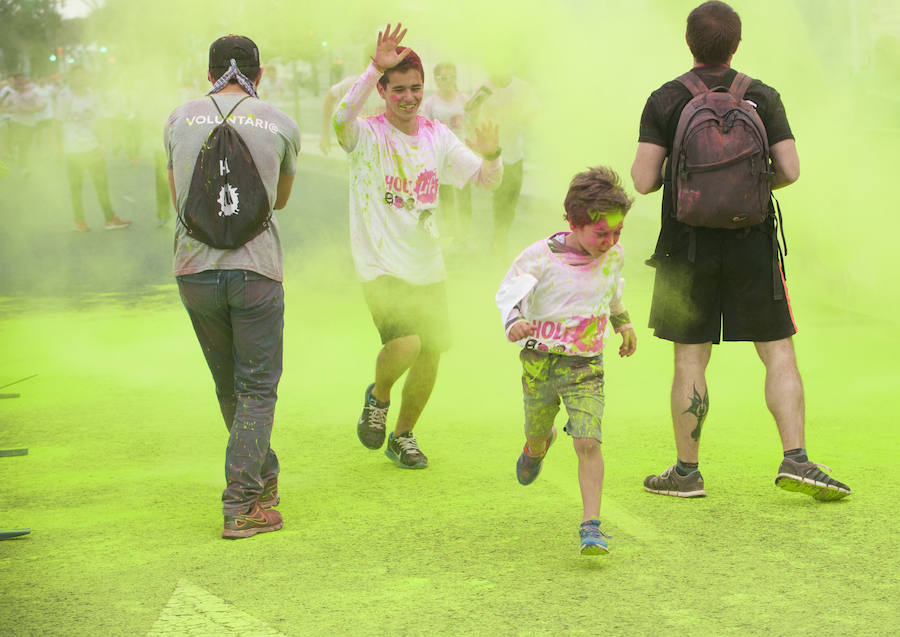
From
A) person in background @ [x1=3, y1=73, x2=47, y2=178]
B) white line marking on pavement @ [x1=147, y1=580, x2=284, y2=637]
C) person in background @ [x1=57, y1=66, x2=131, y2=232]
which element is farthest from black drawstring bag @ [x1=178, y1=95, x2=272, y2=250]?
person in background @ [x1=3, y1=73, x2=47, y2=178]

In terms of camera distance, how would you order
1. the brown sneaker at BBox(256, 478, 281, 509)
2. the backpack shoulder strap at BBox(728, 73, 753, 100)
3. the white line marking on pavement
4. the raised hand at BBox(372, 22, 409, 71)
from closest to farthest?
1. the white line marking on pavement
2. the backpack shoulder strap at BBox(728, 73, 753, 100)
3. the brown sneaker at BBox(256, 478, 281, 509)
4. the raised hand at BBox(372, 22, 409, 71)

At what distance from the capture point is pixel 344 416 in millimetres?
6102

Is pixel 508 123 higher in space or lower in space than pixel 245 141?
lower

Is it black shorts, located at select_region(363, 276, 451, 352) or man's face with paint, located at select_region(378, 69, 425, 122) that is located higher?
man's face with paint, located at select_region(378, 69, 425, 122)

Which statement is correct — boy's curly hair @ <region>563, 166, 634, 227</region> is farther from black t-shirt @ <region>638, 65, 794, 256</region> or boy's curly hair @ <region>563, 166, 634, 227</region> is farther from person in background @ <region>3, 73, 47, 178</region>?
person in background @ <region>3, 73, 47, 178</region>

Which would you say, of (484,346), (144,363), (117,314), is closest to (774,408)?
(484,346)

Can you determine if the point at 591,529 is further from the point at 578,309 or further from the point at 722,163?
the point at 722,163

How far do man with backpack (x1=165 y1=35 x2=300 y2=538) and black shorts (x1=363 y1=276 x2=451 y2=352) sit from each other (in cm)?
69

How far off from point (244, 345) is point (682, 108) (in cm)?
173

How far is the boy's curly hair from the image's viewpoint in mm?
3932

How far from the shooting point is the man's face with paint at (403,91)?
16.1 ft

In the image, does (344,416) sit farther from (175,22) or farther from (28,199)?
(28,199)

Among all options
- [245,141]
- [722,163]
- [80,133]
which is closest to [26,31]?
[80,133]

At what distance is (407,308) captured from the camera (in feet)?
16.6
